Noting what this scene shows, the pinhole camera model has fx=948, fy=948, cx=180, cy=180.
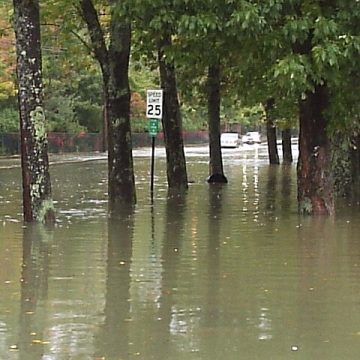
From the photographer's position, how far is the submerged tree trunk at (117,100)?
20047mm

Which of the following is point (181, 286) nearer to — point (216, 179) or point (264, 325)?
point (264, 325)

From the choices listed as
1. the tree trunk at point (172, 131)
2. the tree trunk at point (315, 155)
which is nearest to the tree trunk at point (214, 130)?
the tree trunk at point (172, 131)

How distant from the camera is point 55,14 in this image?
2412 centimetres

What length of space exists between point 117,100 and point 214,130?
39.0 feet

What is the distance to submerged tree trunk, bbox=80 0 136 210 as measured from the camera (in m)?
20.0

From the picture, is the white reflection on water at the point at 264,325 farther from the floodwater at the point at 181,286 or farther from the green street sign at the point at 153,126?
the green street sign at the point at 153,126

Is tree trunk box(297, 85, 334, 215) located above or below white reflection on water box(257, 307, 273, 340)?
above

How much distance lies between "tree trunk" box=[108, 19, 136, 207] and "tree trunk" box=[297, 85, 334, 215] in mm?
4468

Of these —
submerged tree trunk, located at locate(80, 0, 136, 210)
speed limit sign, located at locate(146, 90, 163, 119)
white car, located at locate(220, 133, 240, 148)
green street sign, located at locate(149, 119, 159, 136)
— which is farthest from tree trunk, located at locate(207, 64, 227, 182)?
white car, located at locate(220, 133, 240, 148)

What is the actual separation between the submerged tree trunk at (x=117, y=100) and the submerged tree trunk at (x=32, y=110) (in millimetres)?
4042

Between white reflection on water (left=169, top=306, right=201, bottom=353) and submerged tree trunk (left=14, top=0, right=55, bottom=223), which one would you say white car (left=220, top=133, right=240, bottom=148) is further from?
white reflection on water (left=169, top=306, right=201, bottom=353)

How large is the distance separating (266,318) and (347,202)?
1384 cm

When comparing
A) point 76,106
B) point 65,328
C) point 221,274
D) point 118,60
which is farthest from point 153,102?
point 76,106

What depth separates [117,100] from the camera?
66.6ft
